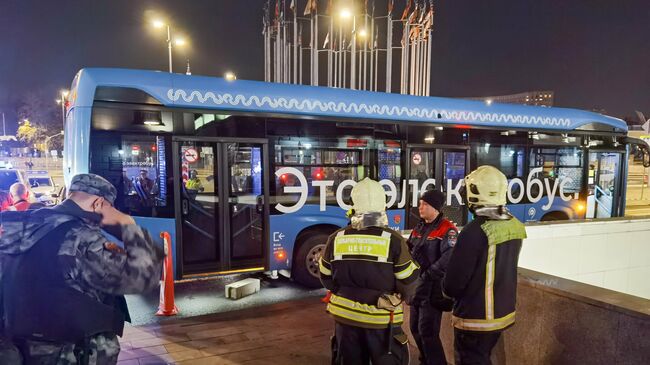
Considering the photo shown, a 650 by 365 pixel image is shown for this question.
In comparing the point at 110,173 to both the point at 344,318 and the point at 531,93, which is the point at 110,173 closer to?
the point at 344,318

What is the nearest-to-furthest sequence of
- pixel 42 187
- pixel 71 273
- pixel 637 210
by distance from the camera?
pixel 71 273, pixel 42 187, pixel 637 210

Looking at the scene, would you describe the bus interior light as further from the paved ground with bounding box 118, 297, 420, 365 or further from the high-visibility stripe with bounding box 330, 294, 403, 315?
the high-visibility stripe with bounding box 330, 294, 403, 315

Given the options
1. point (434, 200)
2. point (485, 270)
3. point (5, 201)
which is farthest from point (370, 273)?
point (5, 201)

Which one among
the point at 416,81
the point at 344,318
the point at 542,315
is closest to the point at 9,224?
the point at 344,318

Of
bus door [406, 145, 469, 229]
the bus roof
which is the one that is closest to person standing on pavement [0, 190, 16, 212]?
the bus roof

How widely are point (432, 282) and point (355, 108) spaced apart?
179 inches

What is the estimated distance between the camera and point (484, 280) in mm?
2895

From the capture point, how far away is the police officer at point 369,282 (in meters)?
2.85

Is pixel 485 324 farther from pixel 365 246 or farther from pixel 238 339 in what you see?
pixel 238 339

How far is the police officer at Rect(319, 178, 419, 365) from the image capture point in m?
2.85

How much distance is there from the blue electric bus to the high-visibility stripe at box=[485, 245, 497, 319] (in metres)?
4.63

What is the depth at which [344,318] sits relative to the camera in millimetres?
2945

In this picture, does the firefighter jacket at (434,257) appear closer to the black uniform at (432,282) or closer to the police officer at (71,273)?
the black uniform at (432,282)

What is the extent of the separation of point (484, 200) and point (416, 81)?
23.7 metres
